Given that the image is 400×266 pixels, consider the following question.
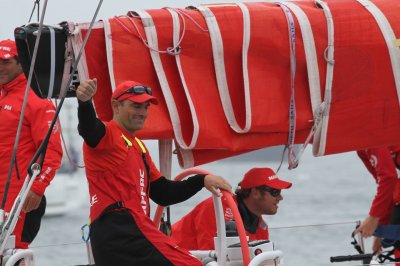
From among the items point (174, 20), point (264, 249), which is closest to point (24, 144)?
point (174, 20)

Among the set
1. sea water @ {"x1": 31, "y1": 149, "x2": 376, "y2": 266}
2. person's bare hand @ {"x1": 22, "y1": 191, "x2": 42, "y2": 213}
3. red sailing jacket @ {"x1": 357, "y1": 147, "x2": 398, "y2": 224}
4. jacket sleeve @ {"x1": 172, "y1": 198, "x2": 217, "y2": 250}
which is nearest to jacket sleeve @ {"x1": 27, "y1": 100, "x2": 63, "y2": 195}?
person's bare hand @ {"x1": 22, "y1": 191, "x2": 42, "y2": 213}

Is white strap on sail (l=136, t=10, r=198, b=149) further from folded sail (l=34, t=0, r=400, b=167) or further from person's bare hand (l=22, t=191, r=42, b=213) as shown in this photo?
person's bare hand (l=22, t=191, r=42, b=213)

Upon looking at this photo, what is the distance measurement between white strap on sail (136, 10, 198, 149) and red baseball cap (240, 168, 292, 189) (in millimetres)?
644

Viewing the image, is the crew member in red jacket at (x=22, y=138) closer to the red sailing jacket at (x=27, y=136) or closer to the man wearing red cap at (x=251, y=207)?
the red sailing jacket at (x=27, y=136)

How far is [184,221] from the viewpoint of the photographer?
7.74 metres

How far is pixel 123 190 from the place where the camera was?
614 centimetres

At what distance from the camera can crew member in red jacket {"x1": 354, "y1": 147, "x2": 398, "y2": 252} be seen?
8.60 metres

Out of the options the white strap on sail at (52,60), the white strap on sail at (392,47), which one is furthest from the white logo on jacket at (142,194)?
the white strap on sail at (392,47)

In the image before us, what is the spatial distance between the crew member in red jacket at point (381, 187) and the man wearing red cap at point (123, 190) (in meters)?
2.53

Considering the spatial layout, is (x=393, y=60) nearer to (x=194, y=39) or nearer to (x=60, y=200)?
(x=194, y=39)

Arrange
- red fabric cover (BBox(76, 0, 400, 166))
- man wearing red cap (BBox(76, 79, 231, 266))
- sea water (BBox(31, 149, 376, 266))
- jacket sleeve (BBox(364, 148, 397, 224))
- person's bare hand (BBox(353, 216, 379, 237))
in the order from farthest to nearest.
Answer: sea water (BBox(31, 149, 376, 266))
person's bare hand (BBox(353, 216, 379, 237))
jacket sleeve (BBox(364, 148, 397, 224))
red fabric cover (BBox(76, 0, 400, 166))
man wearing red cap (BBox(76, 79, 231, 266))

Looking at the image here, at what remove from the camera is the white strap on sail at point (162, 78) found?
719 centimetres

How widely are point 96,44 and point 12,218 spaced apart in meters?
1.24

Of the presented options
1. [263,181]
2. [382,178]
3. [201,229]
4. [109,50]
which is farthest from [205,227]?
[382,178]
